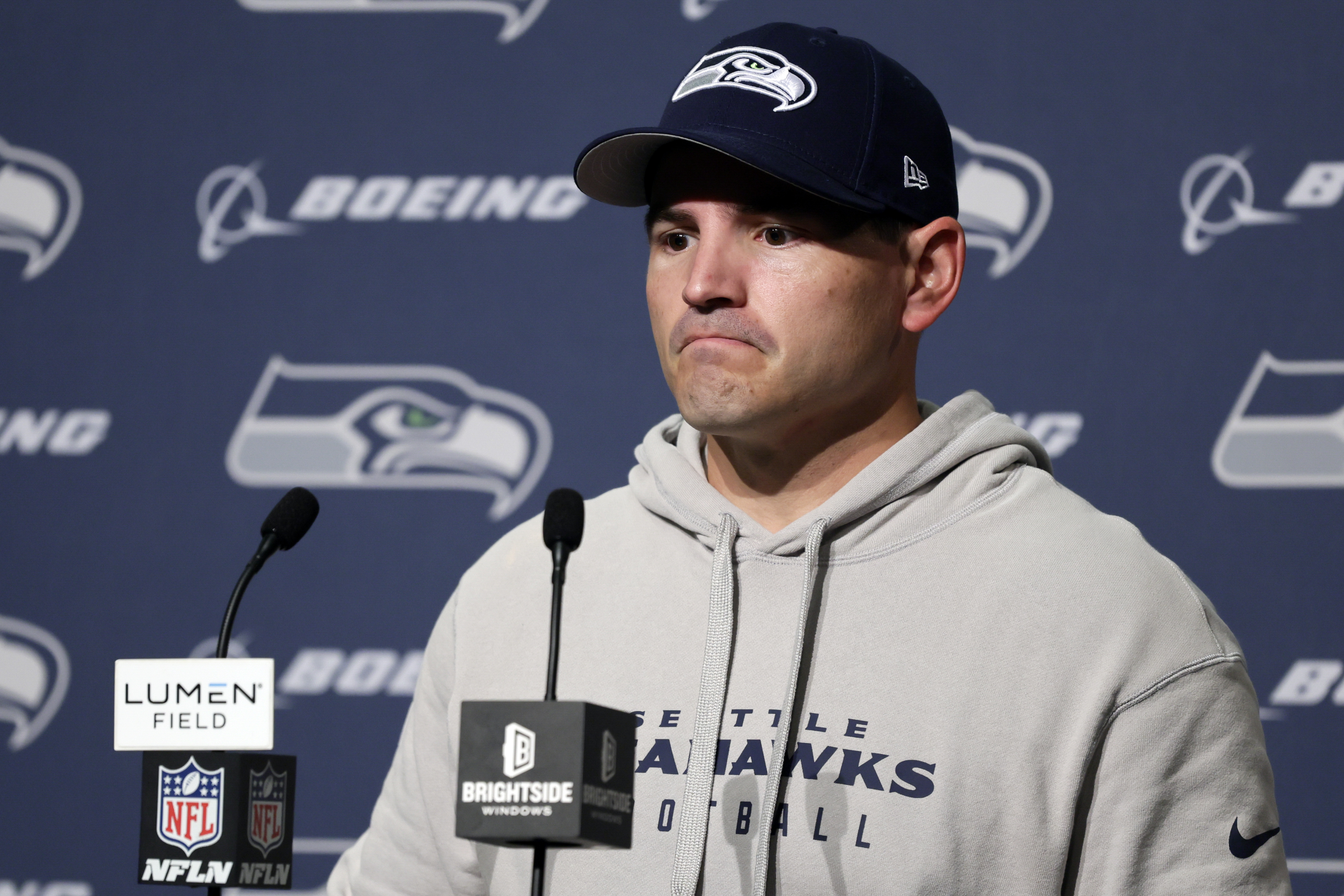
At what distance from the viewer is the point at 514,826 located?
81 centimetres

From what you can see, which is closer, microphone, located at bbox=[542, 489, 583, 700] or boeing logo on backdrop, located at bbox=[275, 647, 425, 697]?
microphone, located at bbox=[542, 489, 583, 700]

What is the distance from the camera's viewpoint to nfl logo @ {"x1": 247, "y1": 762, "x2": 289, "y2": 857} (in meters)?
0.97

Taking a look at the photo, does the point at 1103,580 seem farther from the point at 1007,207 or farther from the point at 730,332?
the point at 1007,207

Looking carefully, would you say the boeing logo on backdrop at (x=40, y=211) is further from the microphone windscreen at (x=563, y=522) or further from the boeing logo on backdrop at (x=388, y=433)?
the microphone windscreen at (x=563, y=522)

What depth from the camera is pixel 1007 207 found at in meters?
2.24

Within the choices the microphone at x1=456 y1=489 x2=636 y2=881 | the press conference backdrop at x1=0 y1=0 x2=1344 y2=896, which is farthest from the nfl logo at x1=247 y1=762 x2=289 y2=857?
the press conference backdrop at x1=0 y1=0 x2=1344 y2=896

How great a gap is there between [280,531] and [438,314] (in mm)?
1273

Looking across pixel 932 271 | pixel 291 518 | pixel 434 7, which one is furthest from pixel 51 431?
pixel 932 271

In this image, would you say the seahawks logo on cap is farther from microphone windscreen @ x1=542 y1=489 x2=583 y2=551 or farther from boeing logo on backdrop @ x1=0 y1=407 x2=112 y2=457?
boeing logo on backdrop @ x1=0 y1=407 x2=112 y2=457

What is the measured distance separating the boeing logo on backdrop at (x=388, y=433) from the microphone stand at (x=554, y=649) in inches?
53.8

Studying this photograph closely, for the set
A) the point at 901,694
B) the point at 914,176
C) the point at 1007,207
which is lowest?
the point at 901,694

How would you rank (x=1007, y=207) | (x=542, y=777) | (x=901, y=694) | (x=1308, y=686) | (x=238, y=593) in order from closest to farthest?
1. (x=542, y=777)
2. (x=238, y=593)
3. (x=901, y=694)
4. (x=1308, y=686)
5. (x=1007, y=207)

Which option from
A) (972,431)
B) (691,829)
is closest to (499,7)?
(972,431)

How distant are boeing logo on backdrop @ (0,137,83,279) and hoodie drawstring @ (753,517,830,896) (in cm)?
179
